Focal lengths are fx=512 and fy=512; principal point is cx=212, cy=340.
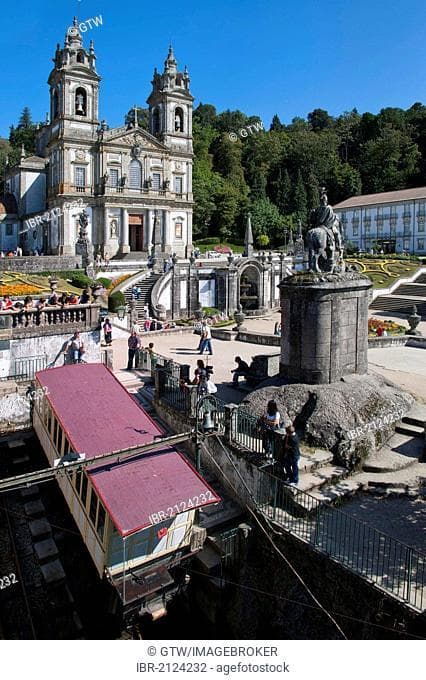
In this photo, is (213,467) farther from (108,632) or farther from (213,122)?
(213,122)

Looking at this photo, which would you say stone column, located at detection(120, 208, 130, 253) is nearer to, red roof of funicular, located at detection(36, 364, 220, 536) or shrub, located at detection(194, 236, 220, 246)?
shrub, located at detection(194, 236, 220, 246)

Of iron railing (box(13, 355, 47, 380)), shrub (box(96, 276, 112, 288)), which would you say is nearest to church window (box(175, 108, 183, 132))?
shrub (box(96, 276, 112, 288))

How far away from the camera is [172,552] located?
9.58 meters

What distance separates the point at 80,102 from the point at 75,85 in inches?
64.7

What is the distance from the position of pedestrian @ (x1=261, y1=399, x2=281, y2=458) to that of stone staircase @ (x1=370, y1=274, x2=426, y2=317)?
33515 millimetres

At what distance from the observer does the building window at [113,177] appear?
5462cm

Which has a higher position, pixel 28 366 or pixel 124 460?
pixel 28 366

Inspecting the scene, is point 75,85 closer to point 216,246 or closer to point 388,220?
point 216,246

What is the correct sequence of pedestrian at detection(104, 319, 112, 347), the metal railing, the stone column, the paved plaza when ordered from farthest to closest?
1. the stone column
2. pedestrian at detection(104, 319, 112, 347)
3. the paved plaza
4. the metal railing

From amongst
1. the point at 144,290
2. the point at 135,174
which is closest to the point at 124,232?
the point at 135,174

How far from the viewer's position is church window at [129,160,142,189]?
2216 inches

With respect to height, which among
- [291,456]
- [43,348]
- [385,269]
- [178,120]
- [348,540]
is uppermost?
[178,120]

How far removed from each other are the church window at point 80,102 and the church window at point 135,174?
22.8 ft

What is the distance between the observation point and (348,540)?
9219mm
